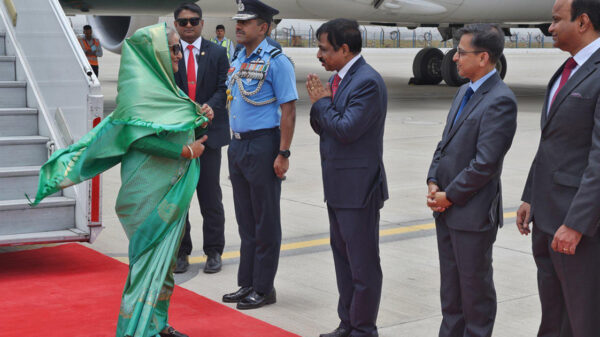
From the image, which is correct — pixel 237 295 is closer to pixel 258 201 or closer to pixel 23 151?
pixel 258 201

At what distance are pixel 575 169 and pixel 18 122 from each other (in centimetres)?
462

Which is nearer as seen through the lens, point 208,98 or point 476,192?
point 476,192

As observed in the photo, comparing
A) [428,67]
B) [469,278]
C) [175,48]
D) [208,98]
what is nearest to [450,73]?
[428,67]

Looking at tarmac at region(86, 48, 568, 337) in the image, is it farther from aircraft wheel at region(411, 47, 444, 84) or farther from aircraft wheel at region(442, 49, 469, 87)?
aircraft wheel at region(411, 47, 444, 84)

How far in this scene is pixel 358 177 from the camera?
3.98 m

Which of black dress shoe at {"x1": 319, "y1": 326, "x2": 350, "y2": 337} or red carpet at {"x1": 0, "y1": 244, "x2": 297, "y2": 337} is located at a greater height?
black dress shoe at {"x1": 319, "y1": 326, "x2": 350, "y2": 337}

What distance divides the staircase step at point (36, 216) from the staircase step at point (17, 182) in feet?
0.48

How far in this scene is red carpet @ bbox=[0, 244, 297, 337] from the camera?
168 inches

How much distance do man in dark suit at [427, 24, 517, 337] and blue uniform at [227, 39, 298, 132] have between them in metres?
1.32

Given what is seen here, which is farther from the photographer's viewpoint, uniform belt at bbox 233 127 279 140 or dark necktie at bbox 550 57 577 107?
uniform belt at bbox 233 127 279 140

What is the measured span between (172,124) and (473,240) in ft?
4.95

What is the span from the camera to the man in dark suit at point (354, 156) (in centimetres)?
394

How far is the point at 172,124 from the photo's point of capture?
3.86 m

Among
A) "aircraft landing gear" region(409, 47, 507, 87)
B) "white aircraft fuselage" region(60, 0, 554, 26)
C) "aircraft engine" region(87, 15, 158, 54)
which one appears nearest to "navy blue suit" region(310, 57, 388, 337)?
"white aircraft fuselage" region(60, 0, 554, 26)
